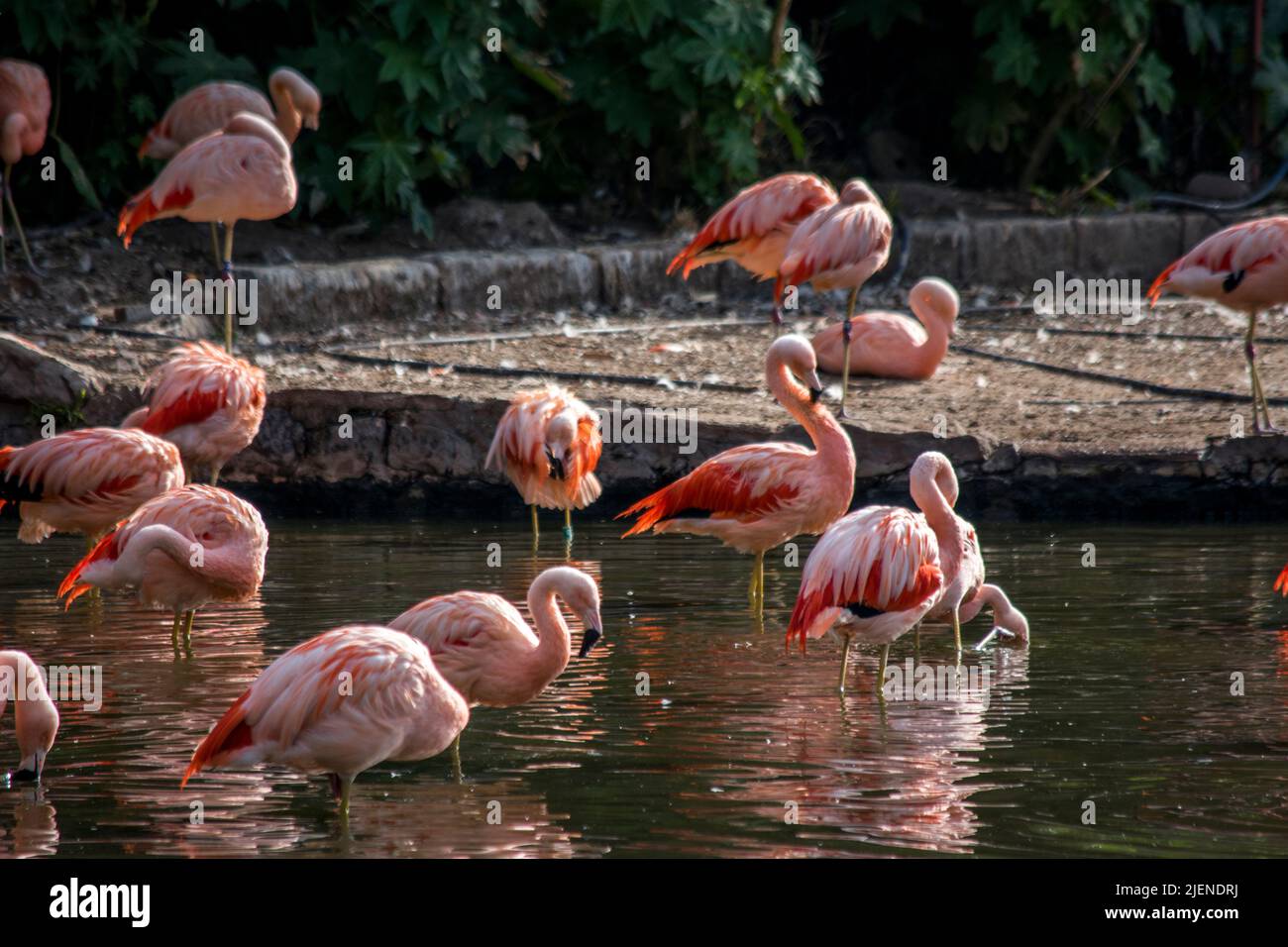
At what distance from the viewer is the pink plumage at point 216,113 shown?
961 centimetres

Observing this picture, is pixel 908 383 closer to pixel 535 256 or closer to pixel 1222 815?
pixel 535 256

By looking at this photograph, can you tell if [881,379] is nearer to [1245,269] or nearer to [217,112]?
[1245,269]

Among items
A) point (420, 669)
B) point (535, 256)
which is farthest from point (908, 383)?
point (420, 669)

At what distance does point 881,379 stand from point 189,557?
14.4 feet

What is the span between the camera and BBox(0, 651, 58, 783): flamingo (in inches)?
163

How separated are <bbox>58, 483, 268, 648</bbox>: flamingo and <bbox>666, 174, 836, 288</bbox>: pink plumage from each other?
371 cm

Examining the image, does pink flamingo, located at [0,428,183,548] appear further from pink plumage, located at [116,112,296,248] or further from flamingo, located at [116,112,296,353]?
pink plumage, located at [116,112,296,248]

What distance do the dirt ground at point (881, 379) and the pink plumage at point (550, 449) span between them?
2.17 feet

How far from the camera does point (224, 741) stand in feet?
13.0

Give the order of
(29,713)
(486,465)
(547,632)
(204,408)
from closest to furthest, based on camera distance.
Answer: (29,713) < (547,632) < (204,408) < (486,465)

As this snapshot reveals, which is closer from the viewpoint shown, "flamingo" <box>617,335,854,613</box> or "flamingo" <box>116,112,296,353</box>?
"flamingo" <box>617,335,854,613</box>

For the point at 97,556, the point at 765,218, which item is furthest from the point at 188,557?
the point at 765,218

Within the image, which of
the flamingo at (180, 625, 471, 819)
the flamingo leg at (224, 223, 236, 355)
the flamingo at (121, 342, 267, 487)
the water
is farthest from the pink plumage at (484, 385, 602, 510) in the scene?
the flamingo at (180, 625, 471, 819)

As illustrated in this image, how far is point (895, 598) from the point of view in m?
4.90
